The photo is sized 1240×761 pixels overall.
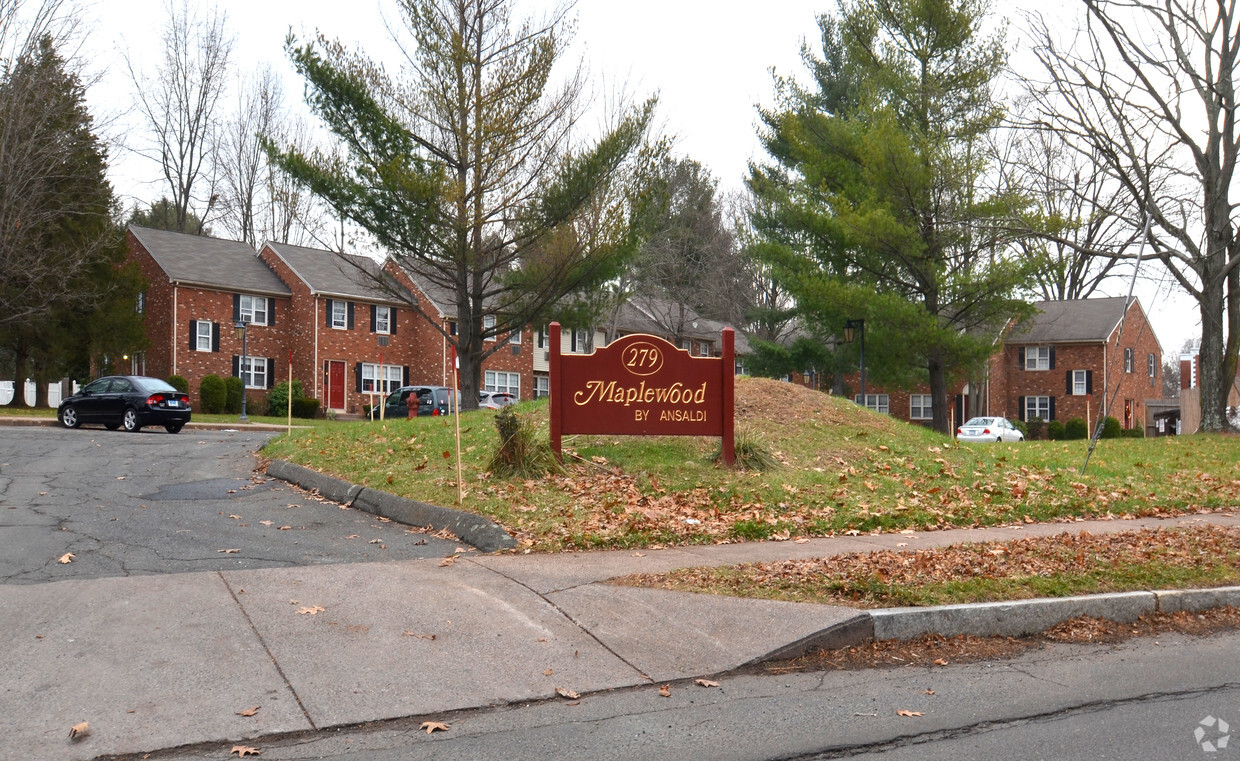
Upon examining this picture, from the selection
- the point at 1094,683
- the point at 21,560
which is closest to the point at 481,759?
the point at 1094,683

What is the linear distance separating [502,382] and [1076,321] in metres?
29.7

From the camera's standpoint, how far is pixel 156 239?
138ft

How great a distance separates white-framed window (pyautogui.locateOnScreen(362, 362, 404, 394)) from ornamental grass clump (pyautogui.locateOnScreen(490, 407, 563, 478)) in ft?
108

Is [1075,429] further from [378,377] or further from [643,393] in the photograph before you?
[643,393]

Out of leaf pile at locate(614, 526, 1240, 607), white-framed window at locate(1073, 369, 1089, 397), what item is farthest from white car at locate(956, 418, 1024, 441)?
leaf pile at locate(614, 526, 1240, 607)

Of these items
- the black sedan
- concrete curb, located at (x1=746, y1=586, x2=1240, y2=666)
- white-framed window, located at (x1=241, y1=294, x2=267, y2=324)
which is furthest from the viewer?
white-framed window, located at (x1=241, y1=294, x2=267, y2=324)

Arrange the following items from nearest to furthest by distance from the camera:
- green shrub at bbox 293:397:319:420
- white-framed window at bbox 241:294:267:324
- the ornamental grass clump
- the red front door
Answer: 1. the ornamental grass clump
2. green shrub at bbox 293:397:319:420
3. white-framed window at bbox 241:294:267:324
4. the red front door

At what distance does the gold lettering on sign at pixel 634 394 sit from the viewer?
476 inches

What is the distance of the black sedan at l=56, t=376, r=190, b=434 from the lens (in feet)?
78.6

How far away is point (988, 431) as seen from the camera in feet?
117

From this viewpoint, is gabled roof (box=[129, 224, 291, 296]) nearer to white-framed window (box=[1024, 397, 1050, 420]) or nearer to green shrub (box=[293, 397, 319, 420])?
green shrub (box=[293, 397, 319, 420])

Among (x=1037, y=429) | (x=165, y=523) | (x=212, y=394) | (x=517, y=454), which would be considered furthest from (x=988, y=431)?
(x=165, y=523)

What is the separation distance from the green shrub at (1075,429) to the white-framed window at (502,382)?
26.6 metres

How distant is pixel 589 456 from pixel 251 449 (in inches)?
323
